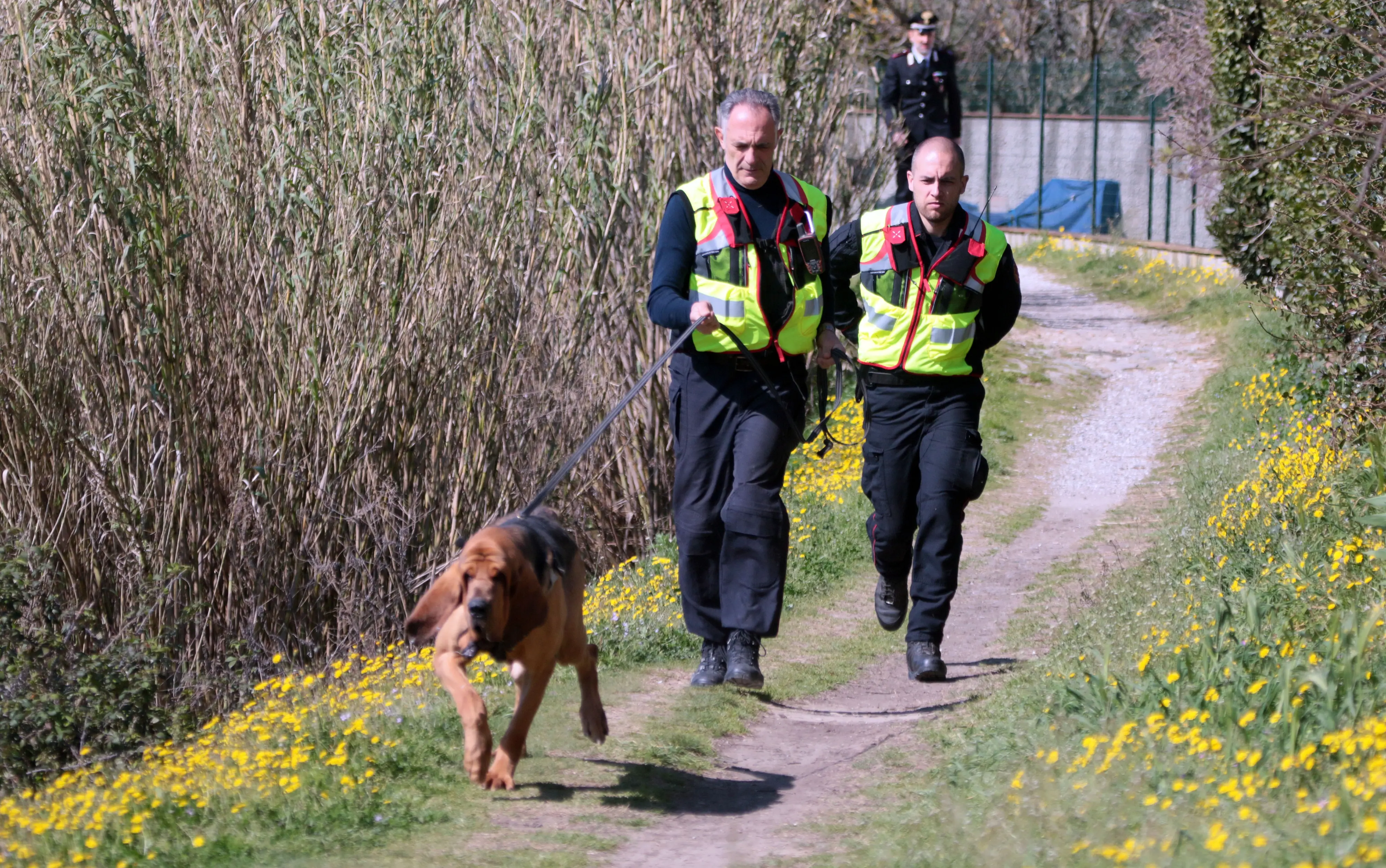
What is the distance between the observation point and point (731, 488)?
588cm

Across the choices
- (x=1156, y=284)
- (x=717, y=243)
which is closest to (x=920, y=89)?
(x=1156, y=284)

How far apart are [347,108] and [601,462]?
261 centimetres

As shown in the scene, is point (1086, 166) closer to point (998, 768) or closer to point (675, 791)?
point (998, 768)

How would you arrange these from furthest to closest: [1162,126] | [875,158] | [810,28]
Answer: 1. [1162,126]
2. [875,158]
3. [810,28]

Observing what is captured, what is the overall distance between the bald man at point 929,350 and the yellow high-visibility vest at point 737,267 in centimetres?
26

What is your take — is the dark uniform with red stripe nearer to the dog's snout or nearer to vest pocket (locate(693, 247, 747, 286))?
vest pocket (locate(693, 247, 747, 286))

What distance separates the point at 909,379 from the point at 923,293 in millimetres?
326

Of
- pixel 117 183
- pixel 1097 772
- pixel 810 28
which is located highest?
pixel 810 28

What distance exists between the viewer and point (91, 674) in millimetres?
6473

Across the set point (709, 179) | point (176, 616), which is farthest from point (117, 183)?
point (709, 179)

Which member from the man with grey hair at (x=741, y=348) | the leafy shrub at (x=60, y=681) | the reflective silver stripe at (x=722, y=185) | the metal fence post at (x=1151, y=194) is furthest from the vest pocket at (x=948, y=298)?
the metal fence post at (x=1151, y=194)

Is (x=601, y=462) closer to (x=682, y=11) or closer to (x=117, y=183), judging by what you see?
(x=682, y=11)

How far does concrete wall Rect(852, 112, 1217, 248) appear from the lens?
19.5m

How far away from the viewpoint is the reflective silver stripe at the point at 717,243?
5660mm
